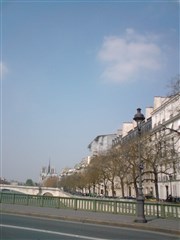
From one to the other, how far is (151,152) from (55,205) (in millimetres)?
26618

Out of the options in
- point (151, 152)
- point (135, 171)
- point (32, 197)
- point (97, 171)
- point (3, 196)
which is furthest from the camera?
point (97, 171)

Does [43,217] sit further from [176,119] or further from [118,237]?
[176,119]

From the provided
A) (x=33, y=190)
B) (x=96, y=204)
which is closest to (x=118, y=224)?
(x=96, y=204)

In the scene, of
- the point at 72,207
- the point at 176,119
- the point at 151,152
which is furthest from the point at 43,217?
the point at 176,119

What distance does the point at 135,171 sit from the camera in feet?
177

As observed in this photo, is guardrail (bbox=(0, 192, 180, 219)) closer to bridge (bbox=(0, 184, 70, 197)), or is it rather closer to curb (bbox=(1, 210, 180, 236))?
curb (bbox=(1, 210, 180, 236))

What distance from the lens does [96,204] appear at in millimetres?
24297

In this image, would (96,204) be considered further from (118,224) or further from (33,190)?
(33,190)

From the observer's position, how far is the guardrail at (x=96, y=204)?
824 inches

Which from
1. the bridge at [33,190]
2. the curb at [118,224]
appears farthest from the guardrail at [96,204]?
the bridge at [33,190]

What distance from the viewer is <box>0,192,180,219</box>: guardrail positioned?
20.9 metres

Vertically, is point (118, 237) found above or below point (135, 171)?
below

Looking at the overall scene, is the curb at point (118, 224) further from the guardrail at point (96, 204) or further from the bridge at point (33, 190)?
the bridge at point (33, 190)

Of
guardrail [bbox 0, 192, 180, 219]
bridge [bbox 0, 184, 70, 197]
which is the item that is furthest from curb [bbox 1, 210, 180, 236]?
bridge [bbox 0, 184, 70, 197]
